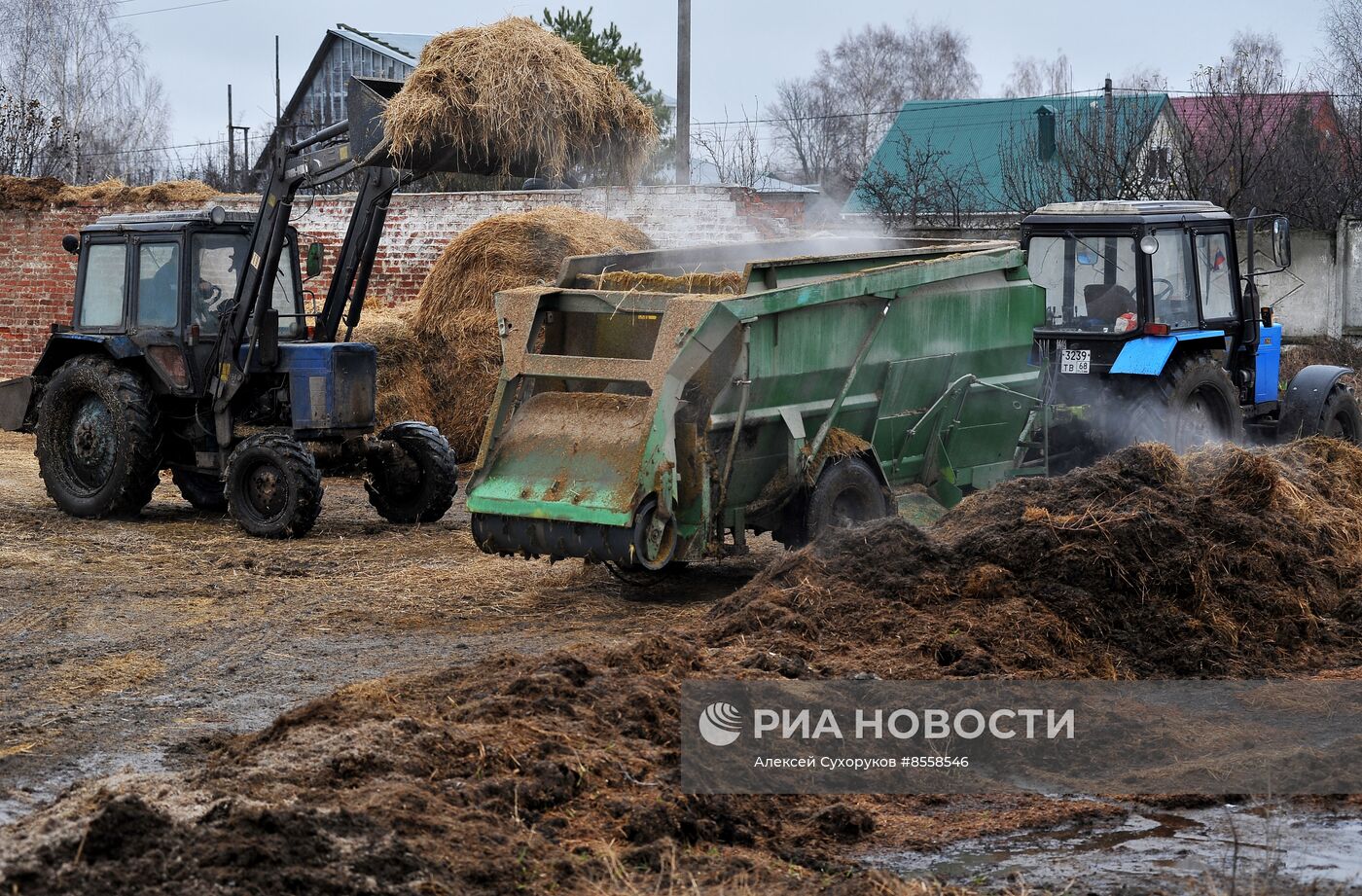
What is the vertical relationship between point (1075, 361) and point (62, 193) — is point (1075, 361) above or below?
below

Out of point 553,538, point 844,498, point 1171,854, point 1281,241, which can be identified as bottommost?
point 1171,854

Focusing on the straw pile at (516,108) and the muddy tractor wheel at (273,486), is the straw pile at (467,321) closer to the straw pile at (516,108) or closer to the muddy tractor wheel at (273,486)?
the straw pile at (516,108)

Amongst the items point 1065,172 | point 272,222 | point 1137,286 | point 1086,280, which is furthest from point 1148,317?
point 1065,172

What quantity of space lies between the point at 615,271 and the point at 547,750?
194 inches

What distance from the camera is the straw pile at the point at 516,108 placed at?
10.7 meters

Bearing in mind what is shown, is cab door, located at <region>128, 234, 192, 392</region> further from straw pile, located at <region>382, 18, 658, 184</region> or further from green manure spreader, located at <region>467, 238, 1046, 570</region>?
green manure spreader, located at <region>467, 238, 1046, 570</region>

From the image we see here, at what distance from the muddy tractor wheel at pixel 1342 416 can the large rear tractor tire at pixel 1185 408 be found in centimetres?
109

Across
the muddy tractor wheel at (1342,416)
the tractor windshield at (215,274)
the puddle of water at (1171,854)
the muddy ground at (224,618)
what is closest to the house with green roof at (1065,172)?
the muddy tractor wheel at (1342,416)

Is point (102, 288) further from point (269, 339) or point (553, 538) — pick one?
point (553, 538)

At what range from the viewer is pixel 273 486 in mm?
10594

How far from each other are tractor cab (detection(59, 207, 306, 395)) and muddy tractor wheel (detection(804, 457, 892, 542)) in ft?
15.3

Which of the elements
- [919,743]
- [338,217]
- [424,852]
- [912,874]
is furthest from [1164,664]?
[338,217]

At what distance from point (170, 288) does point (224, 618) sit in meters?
3.75

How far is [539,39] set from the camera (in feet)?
37.6
